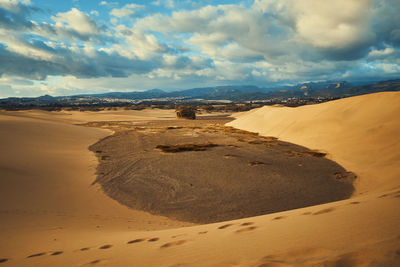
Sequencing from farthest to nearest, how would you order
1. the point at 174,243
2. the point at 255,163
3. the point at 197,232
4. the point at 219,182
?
the point at 255,163
the point at 219,182
the point at 197,232
the point at 174,243

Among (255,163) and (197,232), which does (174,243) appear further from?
(255,163)

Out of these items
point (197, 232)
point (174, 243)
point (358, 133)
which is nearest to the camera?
point (174, 243)

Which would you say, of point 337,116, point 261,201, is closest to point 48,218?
point 261,201

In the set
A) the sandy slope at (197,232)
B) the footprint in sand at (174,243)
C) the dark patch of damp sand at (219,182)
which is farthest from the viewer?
the dark patch of damp sand at (219,182)

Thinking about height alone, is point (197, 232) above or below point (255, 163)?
above

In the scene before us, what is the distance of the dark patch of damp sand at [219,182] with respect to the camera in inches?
271

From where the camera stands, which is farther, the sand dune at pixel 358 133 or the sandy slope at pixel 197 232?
the sand dune at pixel 358 133

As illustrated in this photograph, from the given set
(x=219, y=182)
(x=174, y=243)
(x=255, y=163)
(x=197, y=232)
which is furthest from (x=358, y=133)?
(x=174, y=243)

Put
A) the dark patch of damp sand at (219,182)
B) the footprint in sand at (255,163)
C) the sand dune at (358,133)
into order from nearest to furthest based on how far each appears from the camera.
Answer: the dark patch of damp sand at (219,182) → the sand dune at (358,133) → the footprint in sand at (255,163)

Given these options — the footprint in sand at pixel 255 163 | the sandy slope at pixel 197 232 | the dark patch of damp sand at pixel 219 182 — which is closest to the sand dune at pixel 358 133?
the sandy slope at pixel 197 232

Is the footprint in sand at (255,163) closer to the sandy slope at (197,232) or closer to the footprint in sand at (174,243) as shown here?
the sandy slope at (197,232)

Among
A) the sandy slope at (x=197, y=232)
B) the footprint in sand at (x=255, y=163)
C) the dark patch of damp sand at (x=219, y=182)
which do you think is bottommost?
the dark patch of damp sand at (x=219, y=182)

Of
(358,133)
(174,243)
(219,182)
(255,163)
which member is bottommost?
(219,182)

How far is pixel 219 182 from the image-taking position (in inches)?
353
